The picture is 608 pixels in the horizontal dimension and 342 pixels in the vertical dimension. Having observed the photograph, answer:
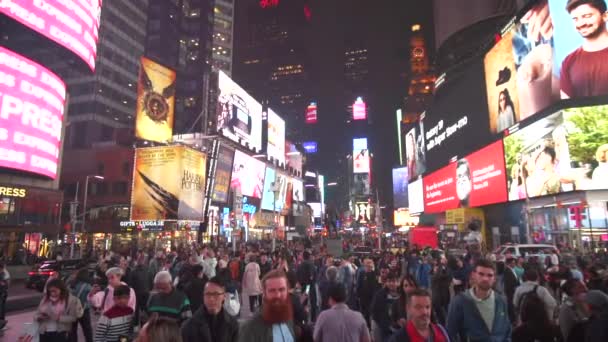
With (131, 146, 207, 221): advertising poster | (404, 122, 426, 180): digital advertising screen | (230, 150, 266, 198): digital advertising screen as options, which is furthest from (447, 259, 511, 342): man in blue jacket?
(404, 122, 426, 180): digital advertising screen

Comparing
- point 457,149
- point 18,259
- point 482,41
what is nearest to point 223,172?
point 18,259

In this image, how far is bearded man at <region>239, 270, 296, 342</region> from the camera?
11.4 feet

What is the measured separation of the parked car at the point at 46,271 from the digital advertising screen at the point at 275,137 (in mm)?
46720

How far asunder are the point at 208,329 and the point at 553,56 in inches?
1210

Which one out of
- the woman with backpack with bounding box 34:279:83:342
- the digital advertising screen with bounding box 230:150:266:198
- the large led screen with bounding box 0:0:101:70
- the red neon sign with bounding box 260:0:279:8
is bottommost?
the woman with backpack with bounding box 34:279:83:342

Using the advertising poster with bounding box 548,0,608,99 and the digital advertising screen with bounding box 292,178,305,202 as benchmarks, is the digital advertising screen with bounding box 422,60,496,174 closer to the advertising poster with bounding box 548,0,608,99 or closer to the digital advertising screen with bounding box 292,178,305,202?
the advertising poster with bounding box 548,0,608,99

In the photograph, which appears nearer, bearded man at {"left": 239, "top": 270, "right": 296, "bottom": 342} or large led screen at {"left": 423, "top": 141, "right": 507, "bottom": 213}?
bearded man at {"left": 239, "top": 270, "right": 296, "bottom": 342}

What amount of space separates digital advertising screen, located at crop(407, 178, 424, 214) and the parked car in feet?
182

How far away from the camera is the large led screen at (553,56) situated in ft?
84.5

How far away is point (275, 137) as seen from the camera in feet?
235

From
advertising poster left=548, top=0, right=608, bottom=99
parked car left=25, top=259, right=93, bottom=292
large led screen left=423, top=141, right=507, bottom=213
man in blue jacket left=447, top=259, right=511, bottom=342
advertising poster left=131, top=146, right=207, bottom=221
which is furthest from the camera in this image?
advertising poster left=131, top=146, right=207, bottom=221

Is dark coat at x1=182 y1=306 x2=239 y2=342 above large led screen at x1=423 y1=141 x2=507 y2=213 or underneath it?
underneath

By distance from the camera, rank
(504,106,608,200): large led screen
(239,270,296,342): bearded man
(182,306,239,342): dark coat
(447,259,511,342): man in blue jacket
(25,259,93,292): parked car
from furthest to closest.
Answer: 1. (504,106,608,200): large led screen
2. (25,259,93,292): parked car
3. (447,259,511,342): man in blue jacket
4. (182,306,239,342): dark coat
5. (239,270,296,342): bearded man

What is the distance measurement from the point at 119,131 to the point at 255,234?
28297 mm
